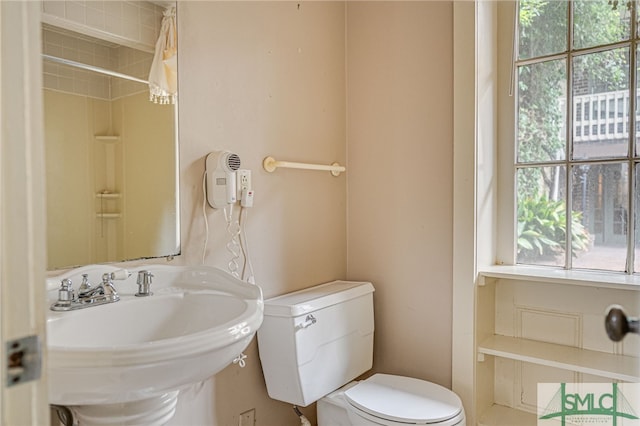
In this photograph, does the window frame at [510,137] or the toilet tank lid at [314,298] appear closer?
the toilet tank lid at [314,298]

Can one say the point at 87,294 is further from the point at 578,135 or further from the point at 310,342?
the point at 578,135

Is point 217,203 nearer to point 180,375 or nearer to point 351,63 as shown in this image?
point 180,375

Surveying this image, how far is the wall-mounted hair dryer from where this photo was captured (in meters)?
1.46

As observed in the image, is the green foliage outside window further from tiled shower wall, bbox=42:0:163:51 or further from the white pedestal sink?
tiled shower wall, bbox=42:0:163:51

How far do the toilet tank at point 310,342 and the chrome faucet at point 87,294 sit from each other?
21.7 inches

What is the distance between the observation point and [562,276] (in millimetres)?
1634

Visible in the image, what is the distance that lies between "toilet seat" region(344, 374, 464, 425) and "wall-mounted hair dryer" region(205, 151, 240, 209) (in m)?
0.81

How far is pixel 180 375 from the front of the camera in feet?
2.96

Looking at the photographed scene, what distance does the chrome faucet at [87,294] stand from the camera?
1088 mm

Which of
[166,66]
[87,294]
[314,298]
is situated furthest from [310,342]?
[166,66]

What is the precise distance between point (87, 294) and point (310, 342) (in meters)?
0.76

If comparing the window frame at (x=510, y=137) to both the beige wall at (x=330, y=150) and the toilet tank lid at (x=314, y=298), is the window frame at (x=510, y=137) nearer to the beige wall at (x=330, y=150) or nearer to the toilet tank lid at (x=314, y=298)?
the beige wall at (x=330, y=150)
